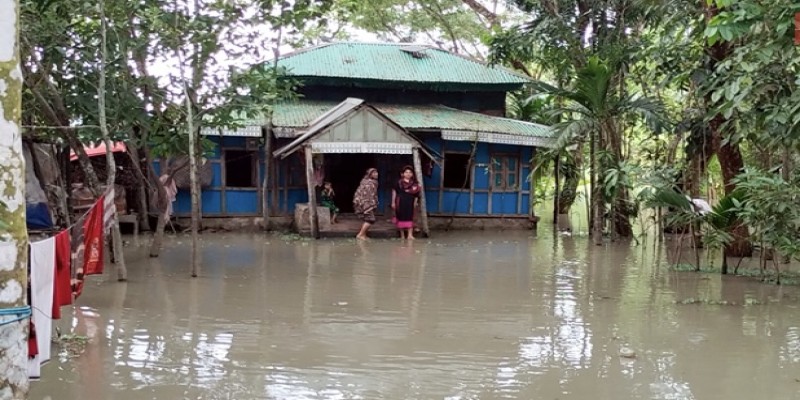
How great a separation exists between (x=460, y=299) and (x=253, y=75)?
430cm

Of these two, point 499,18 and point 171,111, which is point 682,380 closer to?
point 171,111

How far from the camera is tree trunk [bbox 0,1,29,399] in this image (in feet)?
9.71

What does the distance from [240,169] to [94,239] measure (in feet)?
28.9

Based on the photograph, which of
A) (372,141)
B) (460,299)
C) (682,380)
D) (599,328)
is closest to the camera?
(682,380)

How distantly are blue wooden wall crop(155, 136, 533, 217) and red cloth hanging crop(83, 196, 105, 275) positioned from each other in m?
7.85

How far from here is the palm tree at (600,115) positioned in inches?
502

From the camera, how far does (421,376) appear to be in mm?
5383

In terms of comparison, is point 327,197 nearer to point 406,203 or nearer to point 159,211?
point 406,203

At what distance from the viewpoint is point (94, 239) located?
7.45 metres

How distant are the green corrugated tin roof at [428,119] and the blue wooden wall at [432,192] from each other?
55cm

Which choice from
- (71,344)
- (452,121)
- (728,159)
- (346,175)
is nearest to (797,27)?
(71,344)

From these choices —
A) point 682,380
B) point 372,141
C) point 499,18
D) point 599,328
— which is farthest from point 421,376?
point 499,18

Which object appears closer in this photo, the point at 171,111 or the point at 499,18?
the point at 171,111

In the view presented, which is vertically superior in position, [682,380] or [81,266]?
[81,266]
